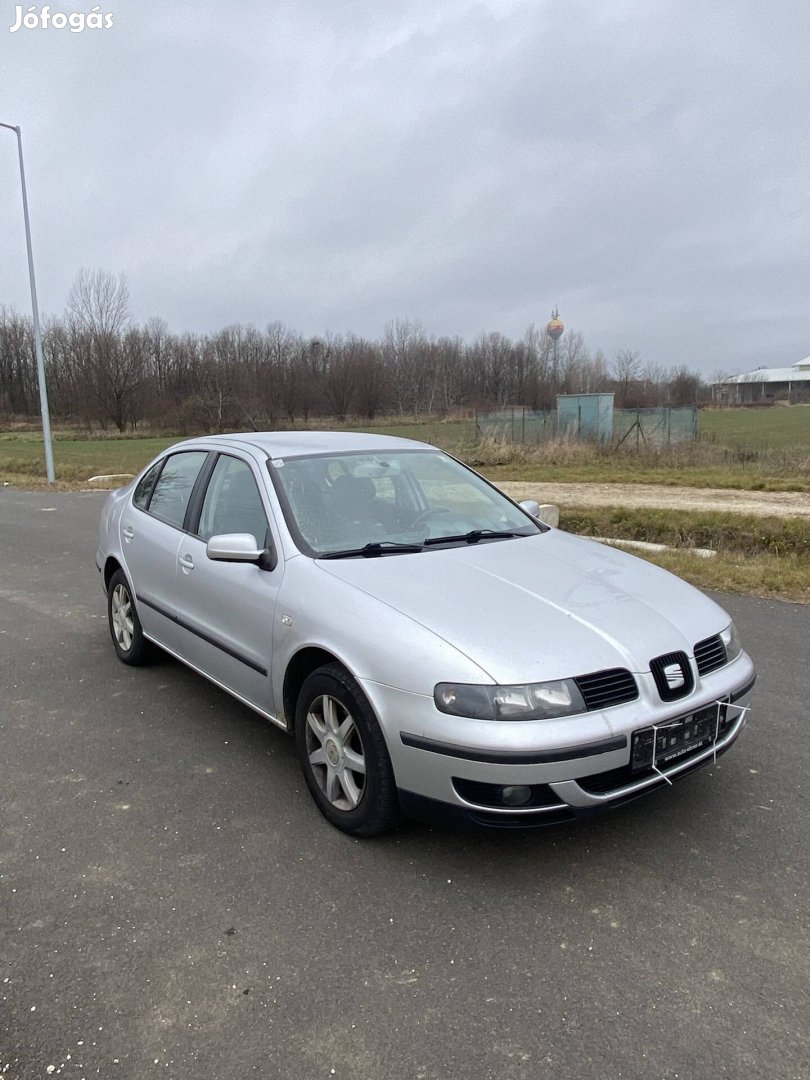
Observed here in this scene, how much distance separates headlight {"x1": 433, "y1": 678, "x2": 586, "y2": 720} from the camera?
2582mm

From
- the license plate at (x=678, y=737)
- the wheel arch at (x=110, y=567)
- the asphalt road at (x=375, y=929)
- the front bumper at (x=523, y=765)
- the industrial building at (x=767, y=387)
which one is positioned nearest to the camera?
the asphalt road at (x=375, y=929)

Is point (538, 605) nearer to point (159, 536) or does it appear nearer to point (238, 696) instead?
point (238, 696)

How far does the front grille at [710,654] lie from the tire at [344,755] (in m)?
1.29

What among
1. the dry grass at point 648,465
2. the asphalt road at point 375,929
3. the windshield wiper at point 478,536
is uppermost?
the windshield wiper at point 478,536

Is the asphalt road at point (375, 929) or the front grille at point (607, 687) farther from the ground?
the front grille at point (607, 687)

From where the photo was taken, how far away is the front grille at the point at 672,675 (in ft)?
9.14

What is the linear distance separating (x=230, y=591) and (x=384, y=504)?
90 centimetres

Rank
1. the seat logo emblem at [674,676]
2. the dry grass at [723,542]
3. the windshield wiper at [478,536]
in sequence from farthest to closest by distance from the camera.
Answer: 1. the dry grass at [723,542]
2. the windshield wiper at [478,536]
3. the seat logo emblem at [674,676]

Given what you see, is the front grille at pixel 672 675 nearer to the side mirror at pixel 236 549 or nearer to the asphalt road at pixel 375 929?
the asphalt road at pixel 375 929

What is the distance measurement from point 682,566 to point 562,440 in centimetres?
1696

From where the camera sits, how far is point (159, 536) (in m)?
4.55

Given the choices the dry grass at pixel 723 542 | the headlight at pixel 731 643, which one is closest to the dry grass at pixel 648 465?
the dry grass at pixel 723 542

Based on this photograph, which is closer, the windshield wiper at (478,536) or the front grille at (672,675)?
the front grille at (672,675)

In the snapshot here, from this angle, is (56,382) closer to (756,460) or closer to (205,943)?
(756,460)
